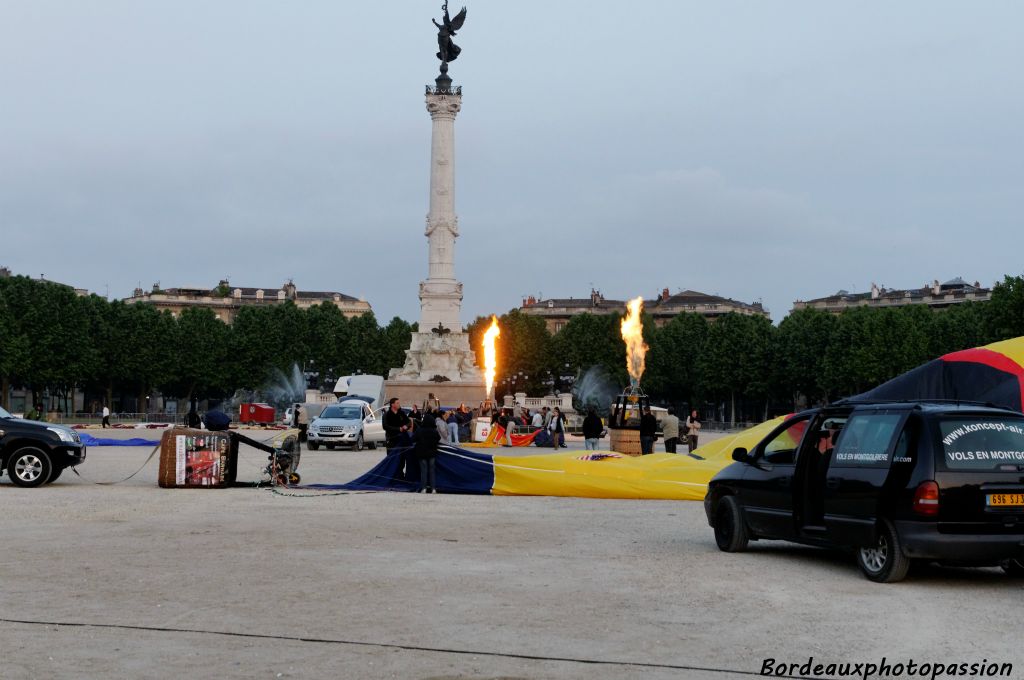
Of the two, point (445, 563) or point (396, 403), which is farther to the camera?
point (396, 403)

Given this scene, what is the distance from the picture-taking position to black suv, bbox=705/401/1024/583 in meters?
11.8

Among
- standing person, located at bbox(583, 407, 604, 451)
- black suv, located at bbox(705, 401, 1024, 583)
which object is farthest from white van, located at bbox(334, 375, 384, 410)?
black suv, located at bbox(705, 401, 1024, 583)

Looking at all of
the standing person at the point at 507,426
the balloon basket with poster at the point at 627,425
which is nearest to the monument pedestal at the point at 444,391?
the standing person at the point at 507,426

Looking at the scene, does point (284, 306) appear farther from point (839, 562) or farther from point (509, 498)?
point (839, 562)

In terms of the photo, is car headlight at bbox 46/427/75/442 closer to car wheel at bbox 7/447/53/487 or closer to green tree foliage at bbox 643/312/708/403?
car wheel at bbox 7/447/53/487

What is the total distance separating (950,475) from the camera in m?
11.9

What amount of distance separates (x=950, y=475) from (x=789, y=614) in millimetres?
2599

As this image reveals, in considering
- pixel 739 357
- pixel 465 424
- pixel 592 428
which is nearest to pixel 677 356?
pixel 739 357

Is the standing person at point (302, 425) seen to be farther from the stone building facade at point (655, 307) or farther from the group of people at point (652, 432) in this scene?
the stone building facade at point (655, 307)

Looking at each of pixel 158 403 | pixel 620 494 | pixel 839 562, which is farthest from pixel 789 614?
pixel 158 403

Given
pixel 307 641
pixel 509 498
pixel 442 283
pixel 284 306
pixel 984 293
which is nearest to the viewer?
pixel 307 641

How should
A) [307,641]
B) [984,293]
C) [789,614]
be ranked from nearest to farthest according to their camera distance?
[307,641] < [789,614] < [984,293]

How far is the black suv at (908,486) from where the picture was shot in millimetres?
11812

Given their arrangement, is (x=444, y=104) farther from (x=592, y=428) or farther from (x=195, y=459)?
(x=195, y=459)
